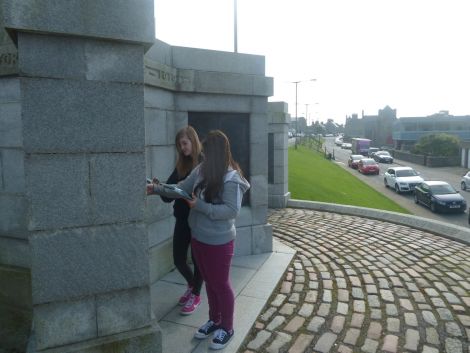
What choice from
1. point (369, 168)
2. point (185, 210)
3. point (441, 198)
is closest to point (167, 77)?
point (185, 210)

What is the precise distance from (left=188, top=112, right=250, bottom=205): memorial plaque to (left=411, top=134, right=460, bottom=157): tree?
46.1 metres

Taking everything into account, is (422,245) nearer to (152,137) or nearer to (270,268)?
(270,268)

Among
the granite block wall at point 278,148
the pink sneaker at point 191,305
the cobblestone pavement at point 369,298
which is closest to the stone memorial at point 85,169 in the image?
the pink sneaker at point 191,305

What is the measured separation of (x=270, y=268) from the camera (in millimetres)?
5738

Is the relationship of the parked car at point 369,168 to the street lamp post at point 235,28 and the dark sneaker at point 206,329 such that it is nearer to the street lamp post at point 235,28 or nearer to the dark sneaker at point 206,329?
the street lamp post at point 235,28

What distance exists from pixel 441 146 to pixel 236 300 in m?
48.3

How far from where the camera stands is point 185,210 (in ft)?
13.3

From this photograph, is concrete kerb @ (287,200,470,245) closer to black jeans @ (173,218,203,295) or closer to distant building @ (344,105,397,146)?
black jeans @ (173,218,203,295)

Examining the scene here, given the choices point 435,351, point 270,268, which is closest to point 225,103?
point 270,268

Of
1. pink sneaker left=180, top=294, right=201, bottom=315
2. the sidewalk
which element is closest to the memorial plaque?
the sidewalk

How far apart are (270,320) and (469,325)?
2372 mm

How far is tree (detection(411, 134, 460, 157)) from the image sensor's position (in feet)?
144

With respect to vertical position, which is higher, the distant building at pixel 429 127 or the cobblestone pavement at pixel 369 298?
the distant building at pixel 429 127

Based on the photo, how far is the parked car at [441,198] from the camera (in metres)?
16.7
